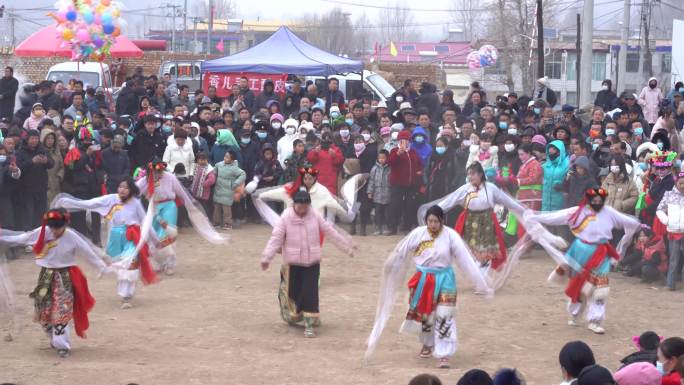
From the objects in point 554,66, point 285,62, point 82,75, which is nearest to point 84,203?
point 285,62

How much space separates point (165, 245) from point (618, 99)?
33.6 feet

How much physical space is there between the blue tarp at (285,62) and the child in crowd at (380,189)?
5249 mm

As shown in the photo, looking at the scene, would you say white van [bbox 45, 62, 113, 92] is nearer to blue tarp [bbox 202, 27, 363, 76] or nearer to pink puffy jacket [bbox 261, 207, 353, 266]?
blue tarp [bbox 202, 27, 363, 76]

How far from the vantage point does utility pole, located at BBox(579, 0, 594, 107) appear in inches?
892

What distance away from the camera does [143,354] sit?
1017 centimetres

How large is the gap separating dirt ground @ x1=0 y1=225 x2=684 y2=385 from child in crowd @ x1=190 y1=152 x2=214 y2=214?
2191 millimetres

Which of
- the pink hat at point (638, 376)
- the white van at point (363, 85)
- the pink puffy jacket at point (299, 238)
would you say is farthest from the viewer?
the white van at point (363, 85)

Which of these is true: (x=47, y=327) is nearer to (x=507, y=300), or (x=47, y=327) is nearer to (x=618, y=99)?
(x=507, y=300)

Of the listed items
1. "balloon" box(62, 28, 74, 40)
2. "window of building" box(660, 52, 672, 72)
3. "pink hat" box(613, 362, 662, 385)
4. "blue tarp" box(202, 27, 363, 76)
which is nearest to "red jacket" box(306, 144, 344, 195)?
"balloon" box(62, 28, 74, 40)

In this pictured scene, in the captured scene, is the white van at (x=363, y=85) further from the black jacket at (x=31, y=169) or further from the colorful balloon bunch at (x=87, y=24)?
the black jacket at (x=31, y=169)

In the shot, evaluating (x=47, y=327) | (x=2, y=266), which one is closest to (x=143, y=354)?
(x=47, y=327)

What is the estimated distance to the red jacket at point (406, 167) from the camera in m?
16.9

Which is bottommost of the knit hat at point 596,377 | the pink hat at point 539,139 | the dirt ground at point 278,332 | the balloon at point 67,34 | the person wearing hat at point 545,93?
the dirt ground at point 278,332

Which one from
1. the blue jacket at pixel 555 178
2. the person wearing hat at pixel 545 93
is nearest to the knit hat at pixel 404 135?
the blue jacket at pixel 555 178
